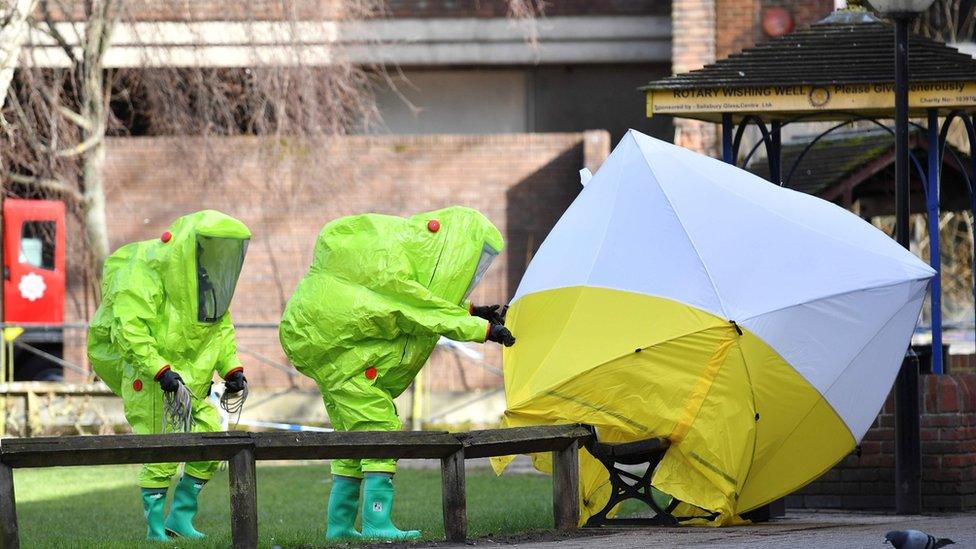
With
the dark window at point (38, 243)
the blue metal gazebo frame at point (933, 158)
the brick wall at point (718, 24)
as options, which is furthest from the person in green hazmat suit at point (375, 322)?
the brick wall at point (718, 24)

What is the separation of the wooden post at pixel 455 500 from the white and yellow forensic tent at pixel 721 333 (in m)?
0.94

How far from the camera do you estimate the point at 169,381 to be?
925cm

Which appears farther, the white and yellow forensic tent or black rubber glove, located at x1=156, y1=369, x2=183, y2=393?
black rubber glove, located at x1=156, y1=369, x2=183, y2=393

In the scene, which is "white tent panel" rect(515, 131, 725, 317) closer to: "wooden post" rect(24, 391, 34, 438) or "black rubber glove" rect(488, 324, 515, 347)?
"black rubber glove" rect(488, 324, 515, 347)

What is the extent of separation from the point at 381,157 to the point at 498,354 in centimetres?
315

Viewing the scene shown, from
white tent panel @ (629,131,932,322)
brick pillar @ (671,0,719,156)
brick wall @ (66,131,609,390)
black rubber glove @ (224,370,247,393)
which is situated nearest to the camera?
white tent panel @ (629,131,932,322)

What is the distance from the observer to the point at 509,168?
22156mm

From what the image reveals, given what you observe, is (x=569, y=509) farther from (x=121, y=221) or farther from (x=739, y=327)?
(x=121, y=221)

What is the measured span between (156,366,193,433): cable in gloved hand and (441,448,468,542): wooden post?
1.68m

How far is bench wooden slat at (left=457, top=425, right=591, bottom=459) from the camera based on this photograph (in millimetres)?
8648

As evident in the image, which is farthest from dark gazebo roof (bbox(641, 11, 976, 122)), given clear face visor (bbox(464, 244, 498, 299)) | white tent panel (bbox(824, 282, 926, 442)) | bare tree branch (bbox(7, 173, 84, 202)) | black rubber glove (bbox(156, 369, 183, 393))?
bare tree branch (bbox(7, 173, 84, 202))

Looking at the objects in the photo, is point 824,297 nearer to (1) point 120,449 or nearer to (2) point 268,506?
(1) point 120,449

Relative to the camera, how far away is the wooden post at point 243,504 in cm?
792

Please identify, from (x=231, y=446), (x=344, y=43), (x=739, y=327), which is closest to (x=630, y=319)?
(x=739, y=327)
